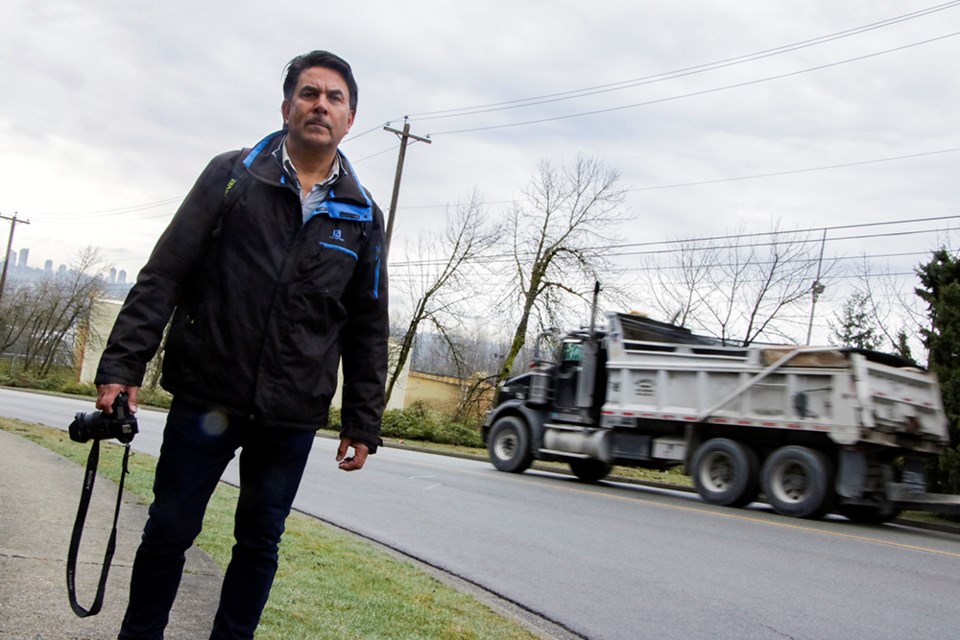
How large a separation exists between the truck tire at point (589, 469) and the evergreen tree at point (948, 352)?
555cm

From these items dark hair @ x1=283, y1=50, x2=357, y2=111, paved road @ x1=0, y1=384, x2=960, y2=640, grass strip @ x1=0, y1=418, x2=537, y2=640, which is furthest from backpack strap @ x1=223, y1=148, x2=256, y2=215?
paved road @ x1=0, y1=384, x2=960, y2=640

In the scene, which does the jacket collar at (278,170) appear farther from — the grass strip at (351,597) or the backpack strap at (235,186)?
the grass strip at (351,597)

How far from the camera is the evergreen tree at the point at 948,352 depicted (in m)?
15.3

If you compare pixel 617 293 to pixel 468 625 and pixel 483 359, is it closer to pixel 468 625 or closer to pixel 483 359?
pixel 468 625

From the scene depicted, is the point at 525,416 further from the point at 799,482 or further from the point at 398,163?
the point at 398,163

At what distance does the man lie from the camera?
3143 mm

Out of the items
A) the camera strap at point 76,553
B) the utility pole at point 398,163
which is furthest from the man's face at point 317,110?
the utility pole at point 398,163

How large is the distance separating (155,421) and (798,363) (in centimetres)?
1725

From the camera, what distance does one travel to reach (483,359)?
254 feet

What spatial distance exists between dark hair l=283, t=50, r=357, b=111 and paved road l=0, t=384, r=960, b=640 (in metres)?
4.00

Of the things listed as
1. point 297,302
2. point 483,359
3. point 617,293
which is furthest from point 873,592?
point 483,359

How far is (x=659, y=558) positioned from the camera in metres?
8.89

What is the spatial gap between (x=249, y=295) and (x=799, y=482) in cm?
1197

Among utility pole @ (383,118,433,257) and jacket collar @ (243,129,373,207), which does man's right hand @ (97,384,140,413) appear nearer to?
jacket collar @ (243,129,373,207)
